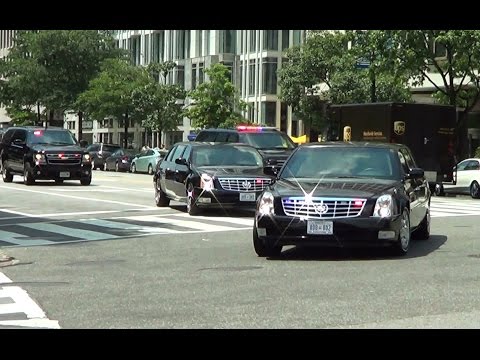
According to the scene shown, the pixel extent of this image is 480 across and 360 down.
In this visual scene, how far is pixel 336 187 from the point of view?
1230 cm

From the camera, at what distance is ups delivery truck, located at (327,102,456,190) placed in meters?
30.4

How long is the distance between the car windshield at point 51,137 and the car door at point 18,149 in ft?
0.97

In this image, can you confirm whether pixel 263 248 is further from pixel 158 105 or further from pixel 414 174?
pixel 158 105

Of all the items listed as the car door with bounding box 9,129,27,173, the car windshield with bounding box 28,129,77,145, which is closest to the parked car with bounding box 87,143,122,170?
the car door with bounding box 9,129,27,173

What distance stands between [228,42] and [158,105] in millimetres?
7491

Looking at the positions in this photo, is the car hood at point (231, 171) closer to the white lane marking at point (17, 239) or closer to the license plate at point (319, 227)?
the white lane marking at point (17, 239)

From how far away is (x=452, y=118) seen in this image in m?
31.5

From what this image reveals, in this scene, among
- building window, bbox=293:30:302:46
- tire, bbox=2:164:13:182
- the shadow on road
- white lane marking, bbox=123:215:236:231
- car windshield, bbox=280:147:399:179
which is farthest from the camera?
building window, bbox=293:30:302:46

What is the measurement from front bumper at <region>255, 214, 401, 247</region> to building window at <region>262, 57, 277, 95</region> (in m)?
51.6

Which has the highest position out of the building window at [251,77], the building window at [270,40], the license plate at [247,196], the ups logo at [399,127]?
the building window at [270,40]

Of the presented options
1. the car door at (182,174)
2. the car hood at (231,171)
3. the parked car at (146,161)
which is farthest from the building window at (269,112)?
the car hood at (231,171)

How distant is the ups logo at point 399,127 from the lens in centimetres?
3028

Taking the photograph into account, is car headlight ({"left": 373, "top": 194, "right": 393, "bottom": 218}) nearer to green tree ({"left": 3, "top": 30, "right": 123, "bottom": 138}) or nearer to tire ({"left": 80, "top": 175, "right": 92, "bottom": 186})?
tire ({"left": 80, "top": 175, "right": 92, "bottom": 186})

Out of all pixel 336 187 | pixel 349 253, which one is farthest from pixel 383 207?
pixel 349 253
